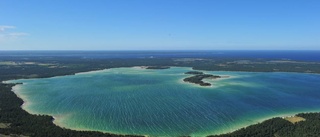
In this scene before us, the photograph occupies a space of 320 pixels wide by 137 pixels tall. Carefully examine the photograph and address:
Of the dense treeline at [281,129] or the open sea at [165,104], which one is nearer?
the dense treeline at [281,129]

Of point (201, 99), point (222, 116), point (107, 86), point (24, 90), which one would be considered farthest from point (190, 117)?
point (24, 90)

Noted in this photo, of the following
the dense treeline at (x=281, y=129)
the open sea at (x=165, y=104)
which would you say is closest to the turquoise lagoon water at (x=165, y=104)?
the open sea at (x=165, y=104)

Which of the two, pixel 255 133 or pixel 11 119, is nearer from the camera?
pixel 255 133

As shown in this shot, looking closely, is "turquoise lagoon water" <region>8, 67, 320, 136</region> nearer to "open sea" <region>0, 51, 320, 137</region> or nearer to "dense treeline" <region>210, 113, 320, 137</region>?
"open sea" <region>0, 51, 320, 137</region>

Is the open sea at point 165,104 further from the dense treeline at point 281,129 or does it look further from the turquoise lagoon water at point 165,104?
the dense treeline at point 281,129

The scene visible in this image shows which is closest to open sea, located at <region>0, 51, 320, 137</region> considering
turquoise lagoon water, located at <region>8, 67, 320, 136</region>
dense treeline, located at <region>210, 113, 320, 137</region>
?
turquoise lagoon water, located at <region>8, 67, 320, 136</region>

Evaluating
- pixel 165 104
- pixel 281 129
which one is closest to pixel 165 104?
pixel 165 104

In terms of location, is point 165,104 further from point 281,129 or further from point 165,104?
point 281,129

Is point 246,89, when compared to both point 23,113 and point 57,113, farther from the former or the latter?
point 23,113
